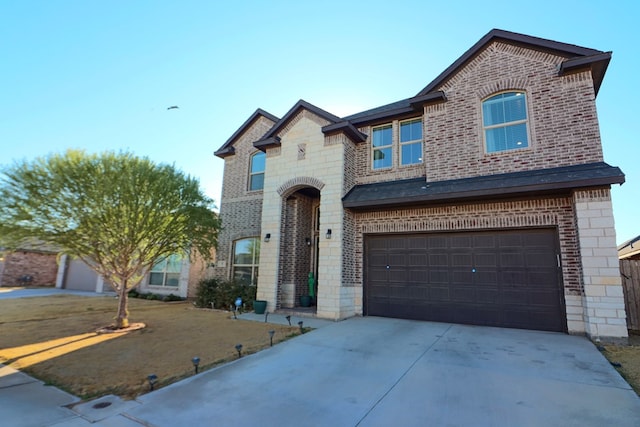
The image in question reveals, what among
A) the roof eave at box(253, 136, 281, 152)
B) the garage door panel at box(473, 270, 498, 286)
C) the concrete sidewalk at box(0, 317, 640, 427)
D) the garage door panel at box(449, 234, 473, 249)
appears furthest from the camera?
the roof eave at box(253, 136, 281, 152)

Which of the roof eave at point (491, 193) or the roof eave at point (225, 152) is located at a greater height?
the roof eave at point (225, 152)

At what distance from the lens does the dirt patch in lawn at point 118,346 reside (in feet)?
16.2

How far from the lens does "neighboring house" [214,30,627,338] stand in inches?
297

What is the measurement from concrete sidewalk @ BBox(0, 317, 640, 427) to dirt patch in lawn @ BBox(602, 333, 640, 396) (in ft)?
0.64

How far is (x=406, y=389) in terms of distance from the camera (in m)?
4.24

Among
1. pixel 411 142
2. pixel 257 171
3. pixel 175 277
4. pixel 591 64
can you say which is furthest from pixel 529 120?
pixel 175 277

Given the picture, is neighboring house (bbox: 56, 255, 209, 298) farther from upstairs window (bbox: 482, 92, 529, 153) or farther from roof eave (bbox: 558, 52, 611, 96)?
roof eave (bbox: 558, 52, 611, 96)

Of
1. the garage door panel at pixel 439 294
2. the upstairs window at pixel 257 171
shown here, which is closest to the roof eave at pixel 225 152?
the upstairs window at pixel 257 171

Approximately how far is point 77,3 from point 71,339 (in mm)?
8403

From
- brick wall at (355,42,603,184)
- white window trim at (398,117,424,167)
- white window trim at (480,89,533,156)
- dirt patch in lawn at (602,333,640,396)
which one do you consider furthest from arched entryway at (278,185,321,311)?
dirt patch in lawn at (602,333,640,396)

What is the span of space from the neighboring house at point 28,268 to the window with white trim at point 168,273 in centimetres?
1195

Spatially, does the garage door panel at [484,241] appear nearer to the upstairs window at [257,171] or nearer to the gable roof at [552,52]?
the gable roof at [552,52]

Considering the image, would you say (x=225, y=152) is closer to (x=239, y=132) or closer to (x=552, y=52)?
(x=239, y=132)

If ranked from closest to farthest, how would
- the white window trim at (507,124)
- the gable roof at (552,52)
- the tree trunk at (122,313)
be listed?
1. the gable roof at (552,52)
2. the tree trunk at (122,313)
3. the white window trim at (507,124)
